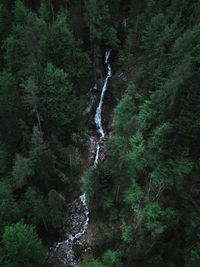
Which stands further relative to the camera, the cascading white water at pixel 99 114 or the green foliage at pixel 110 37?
the green foliage at pixel 110 37

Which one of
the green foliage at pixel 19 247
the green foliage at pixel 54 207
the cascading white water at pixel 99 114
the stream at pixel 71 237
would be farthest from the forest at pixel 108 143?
the cascading white water at pixel 99 114

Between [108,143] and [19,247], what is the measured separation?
17499 mm

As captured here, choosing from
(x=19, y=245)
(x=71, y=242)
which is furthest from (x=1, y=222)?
(x=71, y=242)

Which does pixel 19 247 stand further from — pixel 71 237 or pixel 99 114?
pixel 99 114

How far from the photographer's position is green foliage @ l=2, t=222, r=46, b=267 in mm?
15502

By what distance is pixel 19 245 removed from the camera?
622 inches

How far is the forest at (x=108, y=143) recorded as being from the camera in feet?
51.3

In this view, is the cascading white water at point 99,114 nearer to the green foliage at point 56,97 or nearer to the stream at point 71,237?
the green foliage at point 56,97

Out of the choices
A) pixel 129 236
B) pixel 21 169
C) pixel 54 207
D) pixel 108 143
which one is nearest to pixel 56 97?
pixel 108 143

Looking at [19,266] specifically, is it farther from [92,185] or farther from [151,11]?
[151,11]

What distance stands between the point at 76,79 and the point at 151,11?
18764 mm

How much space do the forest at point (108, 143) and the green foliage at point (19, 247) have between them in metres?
0.09

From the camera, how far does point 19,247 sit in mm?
15867

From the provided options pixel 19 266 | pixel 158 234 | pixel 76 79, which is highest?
pixel 76 79
